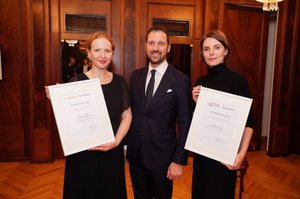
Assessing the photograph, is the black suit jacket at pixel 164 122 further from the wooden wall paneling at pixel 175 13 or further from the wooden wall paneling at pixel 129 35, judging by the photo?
the wooden wall paneling at pixel 175 13

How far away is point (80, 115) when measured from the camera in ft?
5.26

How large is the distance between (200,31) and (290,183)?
263 cm

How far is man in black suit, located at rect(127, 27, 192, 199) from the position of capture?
75.5 inches

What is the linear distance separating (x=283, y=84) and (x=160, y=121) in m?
3.48

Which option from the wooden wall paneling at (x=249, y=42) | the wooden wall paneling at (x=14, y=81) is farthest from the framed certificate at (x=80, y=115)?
the wooden wall paneling at (x=249, y=42)

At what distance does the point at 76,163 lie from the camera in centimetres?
172

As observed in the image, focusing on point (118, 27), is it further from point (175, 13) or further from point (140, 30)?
point (175, 13)

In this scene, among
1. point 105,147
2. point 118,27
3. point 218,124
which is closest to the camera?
point 218,124

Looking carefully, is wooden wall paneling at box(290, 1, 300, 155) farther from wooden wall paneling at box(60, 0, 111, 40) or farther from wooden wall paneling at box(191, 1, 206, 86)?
wooden wall paneling at box(60, 0, 111, 40)

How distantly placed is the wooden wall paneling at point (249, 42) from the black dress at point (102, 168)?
3.17 m

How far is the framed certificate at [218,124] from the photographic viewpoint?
59.2 inches

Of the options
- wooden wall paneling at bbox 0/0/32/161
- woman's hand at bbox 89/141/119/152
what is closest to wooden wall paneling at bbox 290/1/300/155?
woman's hand at bbox 89/141/119/152

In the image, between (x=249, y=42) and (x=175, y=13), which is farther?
(x=249, y=42)

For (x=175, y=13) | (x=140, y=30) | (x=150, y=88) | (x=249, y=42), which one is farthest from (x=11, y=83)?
(x=249, y=42)
